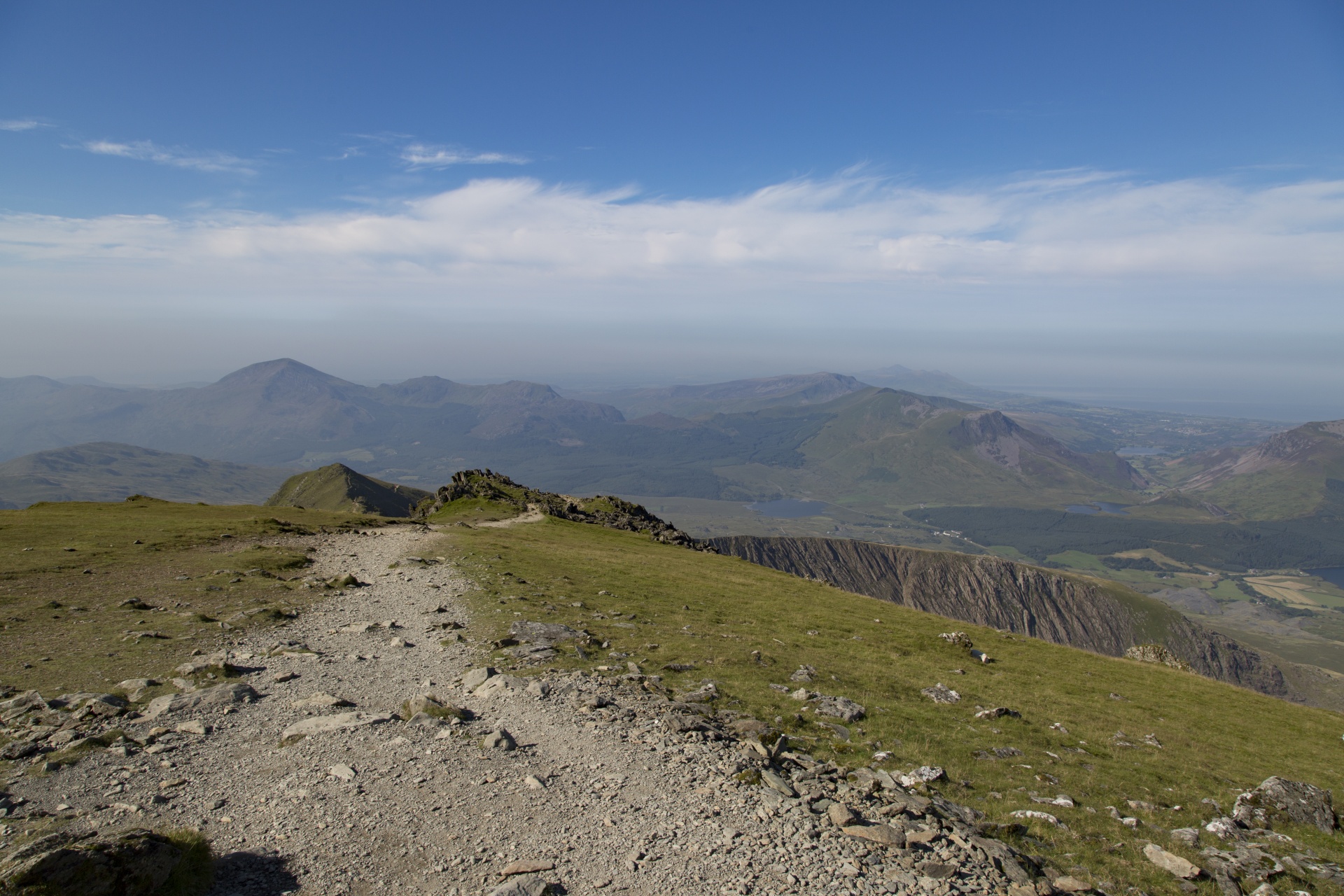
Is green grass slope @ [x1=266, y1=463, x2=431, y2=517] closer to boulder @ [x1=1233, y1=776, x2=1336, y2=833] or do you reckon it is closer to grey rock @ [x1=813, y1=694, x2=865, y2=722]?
grey rock @ [x1=813, y1=694, x2=865, y2=722]

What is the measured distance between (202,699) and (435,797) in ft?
29.9

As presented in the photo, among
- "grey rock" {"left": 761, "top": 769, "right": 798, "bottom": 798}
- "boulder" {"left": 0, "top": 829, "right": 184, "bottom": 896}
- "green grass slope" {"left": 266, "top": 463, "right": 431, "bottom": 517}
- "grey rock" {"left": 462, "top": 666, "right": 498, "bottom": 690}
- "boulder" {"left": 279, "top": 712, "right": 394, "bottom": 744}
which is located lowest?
"green grass slope" {"left": 266, "top": 463, "right": 431, "bottom": 517}

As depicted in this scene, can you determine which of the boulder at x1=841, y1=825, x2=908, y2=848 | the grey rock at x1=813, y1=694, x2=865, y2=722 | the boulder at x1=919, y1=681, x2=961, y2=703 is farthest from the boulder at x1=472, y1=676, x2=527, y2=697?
the boulder at x1=919, y1=681, x2=961, y2=703

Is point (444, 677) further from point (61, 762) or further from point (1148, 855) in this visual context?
point (1148, 855)

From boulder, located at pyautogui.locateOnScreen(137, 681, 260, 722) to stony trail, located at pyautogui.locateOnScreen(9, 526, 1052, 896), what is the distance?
8.5 inches

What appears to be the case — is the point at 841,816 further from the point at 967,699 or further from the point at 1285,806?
the point at 967,699

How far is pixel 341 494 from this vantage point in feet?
411

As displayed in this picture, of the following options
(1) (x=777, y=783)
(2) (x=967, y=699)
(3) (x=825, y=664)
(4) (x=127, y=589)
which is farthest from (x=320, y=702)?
(2) (x=967, y=699)

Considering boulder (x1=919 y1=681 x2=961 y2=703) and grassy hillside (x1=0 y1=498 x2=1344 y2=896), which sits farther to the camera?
boulder (x1=919 y1=681 x2=961 y2=703)

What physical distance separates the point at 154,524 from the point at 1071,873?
210 feet

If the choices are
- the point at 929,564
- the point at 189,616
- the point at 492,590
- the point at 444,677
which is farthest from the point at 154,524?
the point at 929,564

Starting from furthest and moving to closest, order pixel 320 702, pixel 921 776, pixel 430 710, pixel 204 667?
pixel 204 667 < pixel 320 702 < pixel 430 710 < pixel 921 776

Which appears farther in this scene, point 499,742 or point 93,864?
point 499,742

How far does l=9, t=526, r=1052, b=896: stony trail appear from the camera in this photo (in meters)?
11.2
